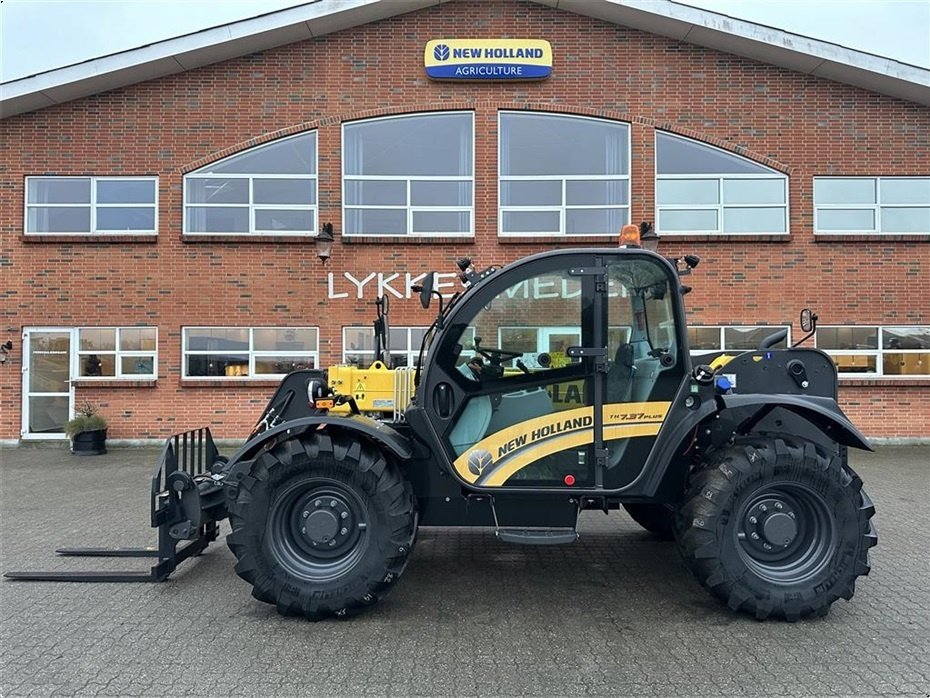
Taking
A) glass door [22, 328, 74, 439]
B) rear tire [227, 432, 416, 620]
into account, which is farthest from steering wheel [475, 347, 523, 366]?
glass door [22, 328, 74, 439]

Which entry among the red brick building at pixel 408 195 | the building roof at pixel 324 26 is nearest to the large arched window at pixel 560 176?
the red brick building at pixel 408 195

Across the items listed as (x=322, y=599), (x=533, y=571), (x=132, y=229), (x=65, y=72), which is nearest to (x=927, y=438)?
(x=533, y=571)

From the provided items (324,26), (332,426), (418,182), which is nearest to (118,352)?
(418,182)

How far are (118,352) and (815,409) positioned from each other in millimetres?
11272

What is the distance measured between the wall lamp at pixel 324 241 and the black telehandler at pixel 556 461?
23.7ft

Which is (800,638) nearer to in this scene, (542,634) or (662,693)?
(662,693)

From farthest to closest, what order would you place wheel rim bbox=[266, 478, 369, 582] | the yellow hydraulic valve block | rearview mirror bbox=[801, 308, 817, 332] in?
the yellow hydraulic valve block < rearview mirror bbox=[801, 308, 817, 332] < wheel rim bbox=[266, 478, 369, 582]

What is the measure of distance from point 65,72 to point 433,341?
10.6m

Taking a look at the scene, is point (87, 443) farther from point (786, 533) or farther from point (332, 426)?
point (786, 533)

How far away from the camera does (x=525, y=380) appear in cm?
403

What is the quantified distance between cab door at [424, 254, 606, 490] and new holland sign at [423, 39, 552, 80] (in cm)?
850

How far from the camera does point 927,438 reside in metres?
11.2

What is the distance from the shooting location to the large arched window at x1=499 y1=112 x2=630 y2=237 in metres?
11.4

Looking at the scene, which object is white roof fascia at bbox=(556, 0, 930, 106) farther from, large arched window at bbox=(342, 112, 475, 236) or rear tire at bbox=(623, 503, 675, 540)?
rear tire at bbox=(623, 503, 675, 540)
